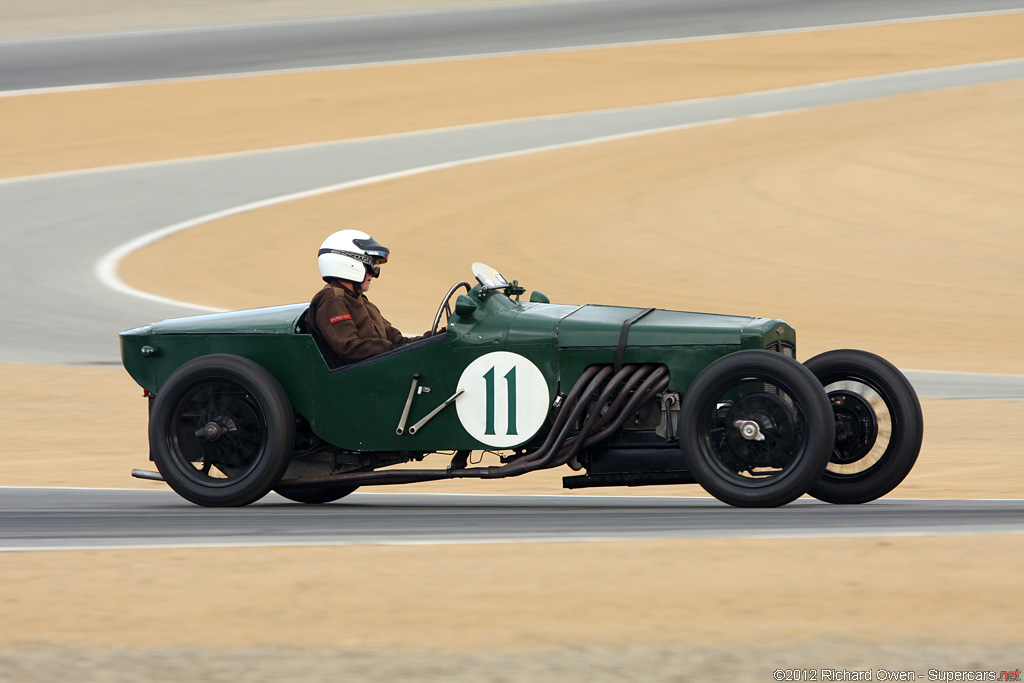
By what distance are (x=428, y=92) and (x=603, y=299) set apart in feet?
47.8

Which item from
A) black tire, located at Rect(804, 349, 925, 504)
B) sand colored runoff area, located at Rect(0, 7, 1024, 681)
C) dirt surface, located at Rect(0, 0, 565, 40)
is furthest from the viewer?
dirt surface, located at Rect(0, 0, 565, 40)

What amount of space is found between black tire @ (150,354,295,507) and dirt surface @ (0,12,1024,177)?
2042cm

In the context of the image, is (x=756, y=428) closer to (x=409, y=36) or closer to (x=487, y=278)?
(x=487, y=278)

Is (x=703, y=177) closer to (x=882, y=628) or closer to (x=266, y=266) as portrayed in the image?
(x=266, y=266)

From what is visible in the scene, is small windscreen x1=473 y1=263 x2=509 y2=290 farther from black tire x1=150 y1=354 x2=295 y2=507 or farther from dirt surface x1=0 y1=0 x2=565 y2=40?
dirt surface x1=0 y1=0 x2=565 y2=40

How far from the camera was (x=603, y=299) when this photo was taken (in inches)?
771

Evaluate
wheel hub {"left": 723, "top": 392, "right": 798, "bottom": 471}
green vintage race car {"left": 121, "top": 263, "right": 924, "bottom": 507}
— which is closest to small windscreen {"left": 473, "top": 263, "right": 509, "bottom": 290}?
green vintage race car {"left": 121, "top": 263, "right": 924, "bottom": 507}

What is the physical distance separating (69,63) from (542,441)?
102ft

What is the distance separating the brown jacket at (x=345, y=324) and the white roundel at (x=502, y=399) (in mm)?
536

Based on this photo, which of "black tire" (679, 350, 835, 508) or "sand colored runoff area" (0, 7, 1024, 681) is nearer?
"sand colored runoff area" (0, 7, 1024, 681)

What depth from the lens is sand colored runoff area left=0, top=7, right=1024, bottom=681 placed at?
17.4ft

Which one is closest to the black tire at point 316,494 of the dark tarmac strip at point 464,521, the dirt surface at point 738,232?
the dark tarmac strip at point 464,521

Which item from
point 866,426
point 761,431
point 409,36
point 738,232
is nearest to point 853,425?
point 866,426

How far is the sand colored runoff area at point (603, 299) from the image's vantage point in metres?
5.31
